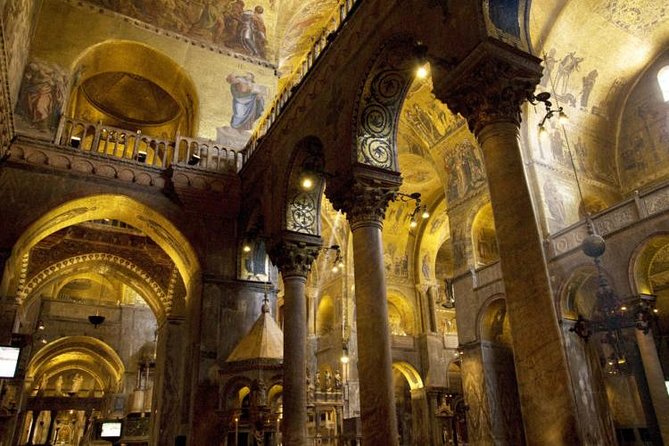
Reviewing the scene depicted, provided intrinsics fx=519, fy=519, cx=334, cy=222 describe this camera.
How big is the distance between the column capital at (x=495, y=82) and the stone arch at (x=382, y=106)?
6.91 ft

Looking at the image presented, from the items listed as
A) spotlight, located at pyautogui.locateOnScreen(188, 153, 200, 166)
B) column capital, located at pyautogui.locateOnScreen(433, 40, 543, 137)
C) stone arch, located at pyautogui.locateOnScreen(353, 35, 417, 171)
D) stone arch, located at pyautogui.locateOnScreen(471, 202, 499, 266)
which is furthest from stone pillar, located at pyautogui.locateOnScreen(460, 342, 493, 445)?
column capital, located at pyautogui.locateOnScreen(433, 40, 543, 137)

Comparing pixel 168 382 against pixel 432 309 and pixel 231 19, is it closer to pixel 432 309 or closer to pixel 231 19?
pixel 432 309

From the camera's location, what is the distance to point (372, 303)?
6.99 meters

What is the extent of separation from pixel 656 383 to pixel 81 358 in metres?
28.2

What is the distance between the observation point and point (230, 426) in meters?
10.7

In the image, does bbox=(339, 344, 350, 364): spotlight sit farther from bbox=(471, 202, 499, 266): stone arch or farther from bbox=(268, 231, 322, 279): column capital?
bbox=(268, 231, 322, 279): column capital

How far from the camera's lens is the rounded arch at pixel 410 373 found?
803 inches

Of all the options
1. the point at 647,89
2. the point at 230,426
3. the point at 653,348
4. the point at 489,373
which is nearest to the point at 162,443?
the point at 230,426

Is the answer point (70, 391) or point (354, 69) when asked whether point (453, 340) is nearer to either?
point (354, 69)

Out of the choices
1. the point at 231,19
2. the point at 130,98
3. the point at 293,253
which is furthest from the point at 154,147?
the point at 130,98

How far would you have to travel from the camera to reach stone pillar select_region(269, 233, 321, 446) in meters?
8.76

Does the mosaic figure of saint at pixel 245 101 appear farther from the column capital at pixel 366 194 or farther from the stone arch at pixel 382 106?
the column capital at pixel 366 194

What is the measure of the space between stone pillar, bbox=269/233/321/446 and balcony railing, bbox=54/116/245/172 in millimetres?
4037

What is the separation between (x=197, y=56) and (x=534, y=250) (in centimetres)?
1351
